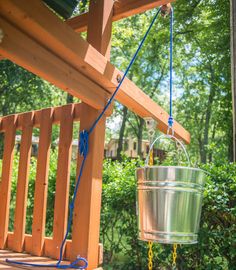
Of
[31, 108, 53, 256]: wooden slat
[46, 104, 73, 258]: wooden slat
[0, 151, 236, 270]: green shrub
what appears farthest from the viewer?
[0, 151, 236, 270]: green shrub

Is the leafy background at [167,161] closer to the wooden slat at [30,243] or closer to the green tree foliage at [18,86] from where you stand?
the green tree foliage at [18,86]

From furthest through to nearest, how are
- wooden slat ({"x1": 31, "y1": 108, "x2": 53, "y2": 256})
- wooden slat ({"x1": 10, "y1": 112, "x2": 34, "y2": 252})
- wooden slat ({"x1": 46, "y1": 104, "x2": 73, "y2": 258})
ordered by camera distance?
wooden slat ({"x1": 10, "y1": 112, "x2": 34, "y2": 252}) < wooden slat ({"x1": 31, "y1": 108, "x2": 53, "y2": 256}) < wooden slat ({"x1": 46, "y1": 104, "x2": 73, "y2": 258})

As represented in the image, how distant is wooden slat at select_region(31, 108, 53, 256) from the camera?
8.20ft

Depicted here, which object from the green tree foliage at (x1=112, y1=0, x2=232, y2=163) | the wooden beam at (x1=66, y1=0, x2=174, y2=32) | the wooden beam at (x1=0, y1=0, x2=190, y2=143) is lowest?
the wooden beam at (x1=0, y1=0, x2=190, y2=143)

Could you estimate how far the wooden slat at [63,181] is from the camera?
2.39 metres

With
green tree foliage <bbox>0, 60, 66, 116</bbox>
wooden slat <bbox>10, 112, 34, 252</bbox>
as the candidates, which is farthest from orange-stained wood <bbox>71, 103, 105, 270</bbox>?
green tree foliage <bbox>0, 60, 66, 116</bbox>

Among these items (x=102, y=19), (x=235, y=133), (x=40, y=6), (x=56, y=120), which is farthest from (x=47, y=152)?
(x=235, y=133)

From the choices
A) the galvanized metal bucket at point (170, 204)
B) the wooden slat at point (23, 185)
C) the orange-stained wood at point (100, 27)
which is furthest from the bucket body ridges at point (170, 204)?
the wooden slat at point (23, 185)

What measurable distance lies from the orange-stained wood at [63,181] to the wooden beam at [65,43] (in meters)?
0.46

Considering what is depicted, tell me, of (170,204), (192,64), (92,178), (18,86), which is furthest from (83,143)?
(192,64)

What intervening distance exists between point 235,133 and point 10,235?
292 centimetres

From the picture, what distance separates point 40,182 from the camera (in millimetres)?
2578

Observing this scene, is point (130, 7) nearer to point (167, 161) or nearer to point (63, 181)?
point (63, 181)

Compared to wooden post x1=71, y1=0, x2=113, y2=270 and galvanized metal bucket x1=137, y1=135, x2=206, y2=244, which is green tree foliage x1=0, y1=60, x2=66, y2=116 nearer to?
wooden post x1=71, y1=0, x2=113, y2=270
